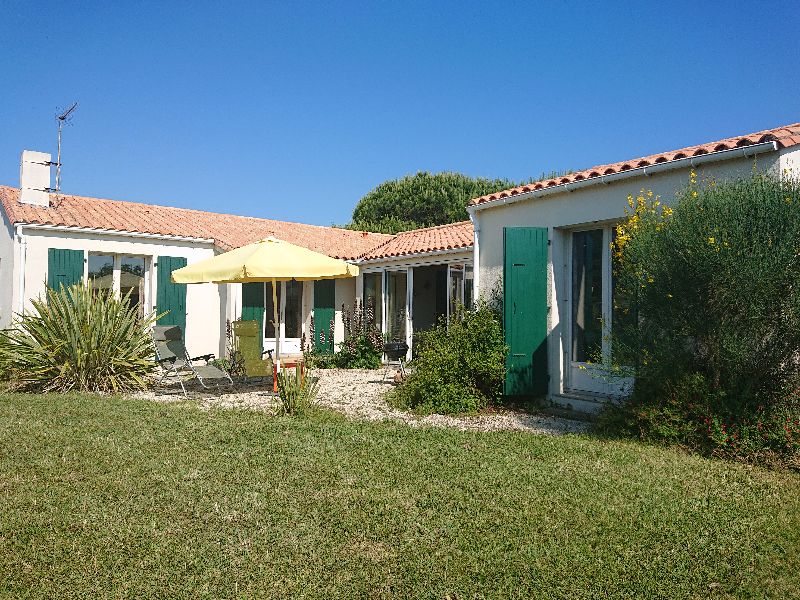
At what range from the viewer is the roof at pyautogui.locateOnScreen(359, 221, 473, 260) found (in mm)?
13049

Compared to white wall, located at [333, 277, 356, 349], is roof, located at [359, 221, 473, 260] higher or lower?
higher

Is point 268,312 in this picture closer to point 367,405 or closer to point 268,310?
point 268,310

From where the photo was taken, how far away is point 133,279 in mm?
14141

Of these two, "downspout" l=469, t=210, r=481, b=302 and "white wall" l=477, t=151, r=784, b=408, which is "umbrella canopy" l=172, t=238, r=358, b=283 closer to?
"downspout" l=469, t=210, r=481, b=302

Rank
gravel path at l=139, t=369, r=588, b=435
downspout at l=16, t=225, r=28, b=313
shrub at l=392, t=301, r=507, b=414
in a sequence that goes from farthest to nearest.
A: downspout at l=16, t=225, r=28, b=313 → shrub at l=392, t=301, r=507, b=414 → gravel path at l=139, t=369, r=588, b=435

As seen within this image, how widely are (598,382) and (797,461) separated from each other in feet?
10.2

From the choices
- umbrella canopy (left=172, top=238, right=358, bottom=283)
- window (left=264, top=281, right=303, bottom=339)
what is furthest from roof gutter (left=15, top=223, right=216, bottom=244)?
umbrella canopy (left=172, top=238, right=358, bottom=283)

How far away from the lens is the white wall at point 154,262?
12617 millimetres

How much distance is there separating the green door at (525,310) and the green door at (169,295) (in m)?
9.08

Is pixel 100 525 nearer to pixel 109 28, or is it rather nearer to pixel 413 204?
pixel 109 28

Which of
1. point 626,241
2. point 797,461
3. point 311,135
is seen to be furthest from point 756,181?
point 311,135

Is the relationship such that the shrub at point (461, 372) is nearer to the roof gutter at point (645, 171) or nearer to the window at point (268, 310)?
the roof gutter at point (645, 171)

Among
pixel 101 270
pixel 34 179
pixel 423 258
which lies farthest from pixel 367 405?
pixel 34 179

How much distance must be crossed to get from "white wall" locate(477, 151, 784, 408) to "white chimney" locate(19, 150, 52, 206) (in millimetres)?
11105
